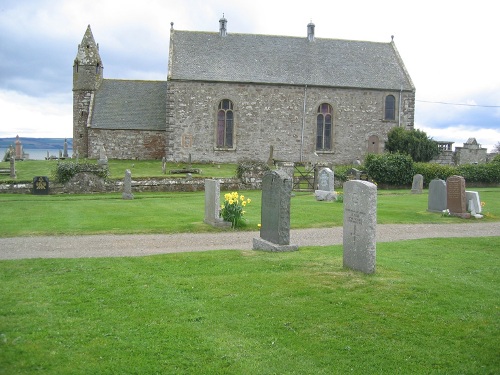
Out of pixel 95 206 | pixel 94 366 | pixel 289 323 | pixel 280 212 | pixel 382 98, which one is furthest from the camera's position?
pixel 382 98

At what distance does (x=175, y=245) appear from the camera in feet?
43.4

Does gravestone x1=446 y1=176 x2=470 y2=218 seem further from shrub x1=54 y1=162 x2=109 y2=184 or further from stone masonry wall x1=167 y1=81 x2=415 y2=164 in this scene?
stone masonry wall x1=167 y1=81 x2=415 y2=164

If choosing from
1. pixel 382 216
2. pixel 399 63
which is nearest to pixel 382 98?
pixel 399 63

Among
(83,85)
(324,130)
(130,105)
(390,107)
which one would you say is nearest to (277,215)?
(324,130)

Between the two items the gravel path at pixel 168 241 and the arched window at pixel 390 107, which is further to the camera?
the arched window at pixel 390 107

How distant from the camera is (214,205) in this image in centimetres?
1631

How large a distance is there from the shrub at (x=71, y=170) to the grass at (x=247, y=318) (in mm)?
17190

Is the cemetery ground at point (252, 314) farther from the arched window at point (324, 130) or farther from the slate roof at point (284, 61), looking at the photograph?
the slate roof at point (284, 61)

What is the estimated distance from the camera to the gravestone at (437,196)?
65.4 feet

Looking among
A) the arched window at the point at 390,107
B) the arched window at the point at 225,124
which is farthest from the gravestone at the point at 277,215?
the arched window at the point at 390,107

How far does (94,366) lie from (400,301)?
4338 millimetres

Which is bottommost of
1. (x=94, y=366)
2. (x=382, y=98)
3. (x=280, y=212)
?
(x=94, y=366)

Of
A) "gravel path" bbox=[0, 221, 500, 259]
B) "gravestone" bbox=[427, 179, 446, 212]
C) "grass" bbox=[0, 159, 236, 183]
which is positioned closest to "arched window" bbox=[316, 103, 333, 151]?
"grass" bbox=[0, 159, 236, 183]

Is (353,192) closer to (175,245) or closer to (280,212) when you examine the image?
(280,212)
